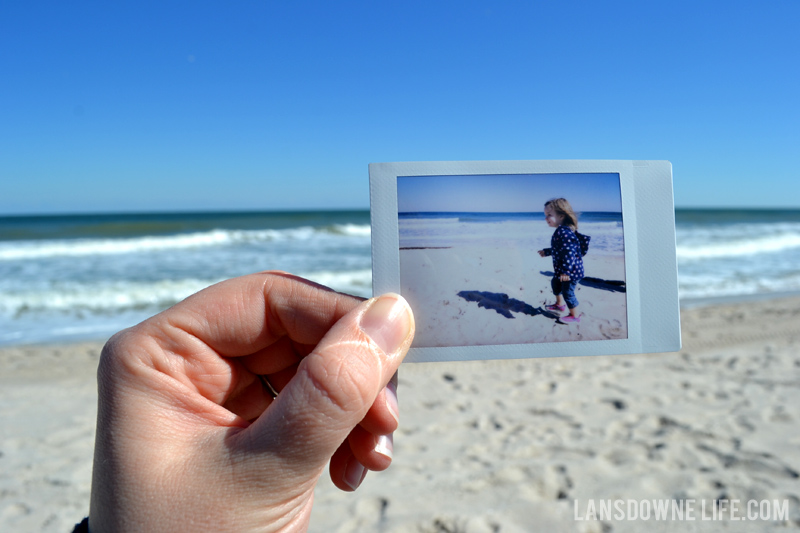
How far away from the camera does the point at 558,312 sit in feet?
4.24

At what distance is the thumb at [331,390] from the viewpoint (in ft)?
3.21

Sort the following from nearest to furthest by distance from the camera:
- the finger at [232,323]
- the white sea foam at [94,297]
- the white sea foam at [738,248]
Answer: the finger at [232,323], the white sea foam at [94,297], the white sea foam at [738,248]

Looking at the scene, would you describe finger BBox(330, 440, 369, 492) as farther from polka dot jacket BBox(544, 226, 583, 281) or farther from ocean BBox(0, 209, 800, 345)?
polka dot jacket BBox(544, 226, 583, 281)

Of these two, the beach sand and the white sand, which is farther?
the beach sand

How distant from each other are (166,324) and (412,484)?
1684mm

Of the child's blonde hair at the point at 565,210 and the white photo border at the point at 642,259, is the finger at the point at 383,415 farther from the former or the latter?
the child's blonde hair at the point at 565,210

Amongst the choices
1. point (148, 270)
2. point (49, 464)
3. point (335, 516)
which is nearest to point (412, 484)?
point (335, 516)

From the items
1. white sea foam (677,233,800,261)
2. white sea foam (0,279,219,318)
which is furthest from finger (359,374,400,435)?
white sea foam (677,233,800,261)

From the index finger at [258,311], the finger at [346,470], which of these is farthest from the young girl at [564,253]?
the finger at [346,470]

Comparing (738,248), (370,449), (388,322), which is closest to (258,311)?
(388,322)

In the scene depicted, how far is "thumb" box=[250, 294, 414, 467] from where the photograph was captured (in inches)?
38.5

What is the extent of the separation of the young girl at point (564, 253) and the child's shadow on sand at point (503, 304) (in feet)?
0.13

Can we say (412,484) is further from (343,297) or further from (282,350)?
(343,297)

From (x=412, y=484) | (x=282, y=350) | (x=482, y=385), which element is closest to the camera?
(x=282, y=350)
